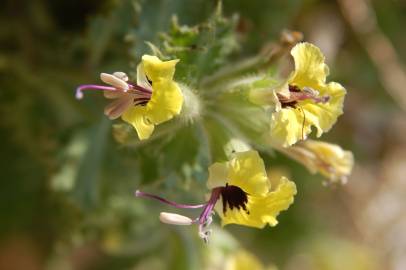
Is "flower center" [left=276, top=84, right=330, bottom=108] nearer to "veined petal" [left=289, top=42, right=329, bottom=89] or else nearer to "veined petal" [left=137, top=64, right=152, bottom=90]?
"veined petal" [left=289, top=42, right=329, bottom=89]

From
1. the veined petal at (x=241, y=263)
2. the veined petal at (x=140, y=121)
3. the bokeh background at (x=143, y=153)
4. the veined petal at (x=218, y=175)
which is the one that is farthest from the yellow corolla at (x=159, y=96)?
the veined petal at (x=241, y=263)

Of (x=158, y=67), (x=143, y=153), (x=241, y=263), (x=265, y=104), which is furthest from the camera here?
(x=241, y=263)

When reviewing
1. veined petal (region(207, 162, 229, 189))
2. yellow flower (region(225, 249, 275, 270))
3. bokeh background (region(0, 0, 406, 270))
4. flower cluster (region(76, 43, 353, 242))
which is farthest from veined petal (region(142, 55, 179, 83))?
yellow flower (region(225, 249, 275, 270))

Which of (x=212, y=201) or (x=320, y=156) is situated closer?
(x=212, y=201)

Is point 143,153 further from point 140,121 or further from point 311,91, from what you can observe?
point 311,91

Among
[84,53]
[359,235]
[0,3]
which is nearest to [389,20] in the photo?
[359,235]

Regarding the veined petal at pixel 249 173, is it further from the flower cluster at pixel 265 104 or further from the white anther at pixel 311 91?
the white anther at pixel 311 91

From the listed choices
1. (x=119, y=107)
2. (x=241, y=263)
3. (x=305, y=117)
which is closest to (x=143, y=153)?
(x=119, y=107)
